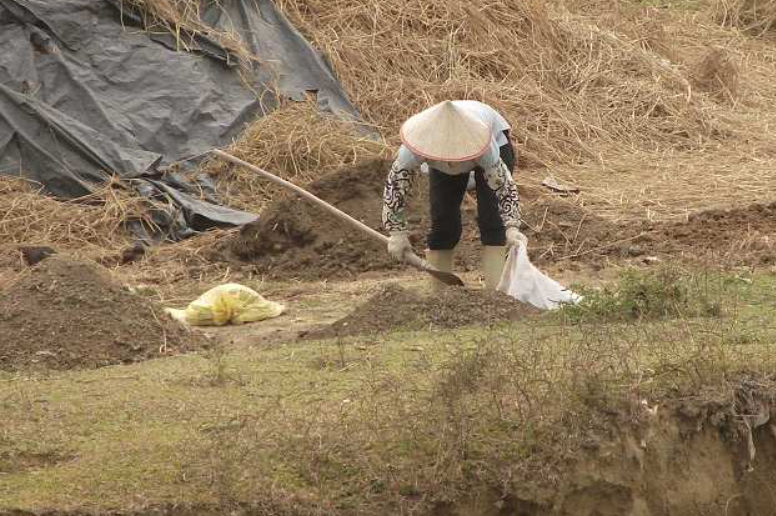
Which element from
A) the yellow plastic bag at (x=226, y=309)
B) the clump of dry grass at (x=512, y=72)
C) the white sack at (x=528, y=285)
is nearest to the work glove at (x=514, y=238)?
the white sack at (x=528, y=285)

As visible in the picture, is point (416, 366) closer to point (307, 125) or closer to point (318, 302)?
point (318, 302)

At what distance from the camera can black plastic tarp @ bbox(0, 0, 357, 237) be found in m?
10.4

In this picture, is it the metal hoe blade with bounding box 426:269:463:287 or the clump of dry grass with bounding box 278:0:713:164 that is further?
the clump of dry grass with bounding box 278:0:713:164

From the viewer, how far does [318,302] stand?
8.43 m

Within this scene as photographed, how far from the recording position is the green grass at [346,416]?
4.97 m

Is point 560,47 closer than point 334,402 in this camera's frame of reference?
No

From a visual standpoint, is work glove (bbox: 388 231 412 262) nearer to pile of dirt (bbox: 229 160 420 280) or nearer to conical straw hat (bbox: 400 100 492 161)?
conical straw hat (bbox: 400 100 492 161)

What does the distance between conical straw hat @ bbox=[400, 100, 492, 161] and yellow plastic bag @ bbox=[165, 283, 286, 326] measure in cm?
140

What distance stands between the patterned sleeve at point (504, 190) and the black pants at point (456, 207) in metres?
0.15

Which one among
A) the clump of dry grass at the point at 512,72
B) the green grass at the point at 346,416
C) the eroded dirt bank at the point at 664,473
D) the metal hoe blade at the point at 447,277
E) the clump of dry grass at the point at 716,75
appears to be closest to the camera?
the green grass at the point at 346,416

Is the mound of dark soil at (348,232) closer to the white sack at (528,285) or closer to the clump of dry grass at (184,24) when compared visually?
the white sack at (528,285)

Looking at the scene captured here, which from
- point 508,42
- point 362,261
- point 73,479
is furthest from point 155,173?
point 73,479

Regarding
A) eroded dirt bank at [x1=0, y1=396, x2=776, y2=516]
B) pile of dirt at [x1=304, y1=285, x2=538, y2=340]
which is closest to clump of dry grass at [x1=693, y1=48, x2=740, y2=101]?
pile of dirt at [x1=304, y1=285, x2=538, y2=340]

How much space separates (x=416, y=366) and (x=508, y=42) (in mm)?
7828
